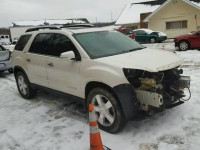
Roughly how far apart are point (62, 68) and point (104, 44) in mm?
981

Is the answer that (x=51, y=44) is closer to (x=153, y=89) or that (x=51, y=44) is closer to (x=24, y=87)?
(x=24, y=87)

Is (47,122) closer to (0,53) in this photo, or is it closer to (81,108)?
(81,108)

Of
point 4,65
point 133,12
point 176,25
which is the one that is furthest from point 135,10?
point 4,65

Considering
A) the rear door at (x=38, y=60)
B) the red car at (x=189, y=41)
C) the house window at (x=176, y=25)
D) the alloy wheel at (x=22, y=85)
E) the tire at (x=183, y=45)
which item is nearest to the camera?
the rear door at (x=38, y=60)

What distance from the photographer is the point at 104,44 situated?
5238 millimetres

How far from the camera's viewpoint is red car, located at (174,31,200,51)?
16016 mm

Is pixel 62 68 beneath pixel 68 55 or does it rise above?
beneath

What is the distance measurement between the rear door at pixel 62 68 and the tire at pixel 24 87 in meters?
1.33

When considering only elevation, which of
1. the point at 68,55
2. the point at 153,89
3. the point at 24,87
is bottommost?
the point at 24,87

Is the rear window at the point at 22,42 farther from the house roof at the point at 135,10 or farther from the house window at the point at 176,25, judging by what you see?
the house roof at the point at 135,10

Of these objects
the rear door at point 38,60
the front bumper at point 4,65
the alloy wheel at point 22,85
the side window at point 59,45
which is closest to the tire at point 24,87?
the alloy wheel at point 22,85

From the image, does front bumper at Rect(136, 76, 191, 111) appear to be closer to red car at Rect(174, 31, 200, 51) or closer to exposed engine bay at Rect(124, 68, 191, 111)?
exposed engine bay at Rect(124, 68, 191, 111)

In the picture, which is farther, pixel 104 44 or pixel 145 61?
pixel 104 44

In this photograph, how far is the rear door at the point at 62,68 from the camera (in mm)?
5031
